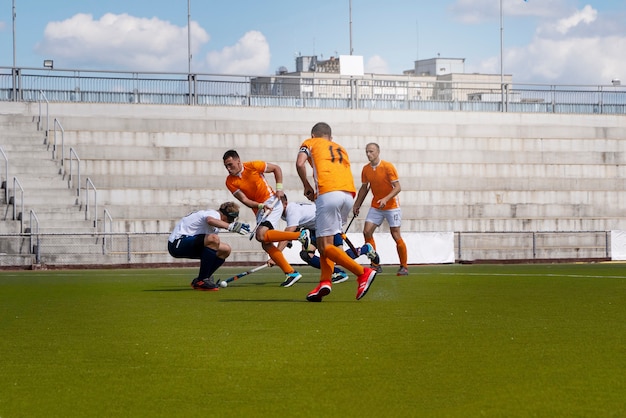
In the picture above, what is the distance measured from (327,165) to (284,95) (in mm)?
26659

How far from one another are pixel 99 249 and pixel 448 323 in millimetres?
20076

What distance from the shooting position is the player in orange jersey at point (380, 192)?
19.3 metres

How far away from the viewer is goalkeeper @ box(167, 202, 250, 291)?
15.2m

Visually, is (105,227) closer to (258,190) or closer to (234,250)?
(234,250)

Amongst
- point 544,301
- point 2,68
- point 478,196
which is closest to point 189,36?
point 2,68

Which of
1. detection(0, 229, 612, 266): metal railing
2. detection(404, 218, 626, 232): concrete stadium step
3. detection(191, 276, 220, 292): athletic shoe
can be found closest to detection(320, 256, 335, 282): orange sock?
A: detection(191, 276, 220, 292): athletic shoe

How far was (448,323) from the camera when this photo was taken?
30.9 ft

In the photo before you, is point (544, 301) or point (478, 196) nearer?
point (544, 301)

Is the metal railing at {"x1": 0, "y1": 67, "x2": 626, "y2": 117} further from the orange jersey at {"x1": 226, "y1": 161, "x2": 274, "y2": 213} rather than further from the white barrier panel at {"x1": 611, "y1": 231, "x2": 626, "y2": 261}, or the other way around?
the orange jersey at {"x1": 226, "y1": 161, "x2": 274, "y2": 213}

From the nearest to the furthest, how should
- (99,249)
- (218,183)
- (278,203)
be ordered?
(278,203), (99,249), (218,183)

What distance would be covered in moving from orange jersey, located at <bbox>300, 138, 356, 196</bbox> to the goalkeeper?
306 cm

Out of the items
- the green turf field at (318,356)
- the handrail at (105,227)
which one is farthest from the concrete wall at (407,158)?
the green turf field at (318,356)

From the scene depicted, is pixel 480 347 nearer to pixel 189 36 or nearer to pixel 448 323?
pixel 448 323

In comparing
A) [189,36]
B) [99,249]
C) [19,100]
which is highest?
[189,36]
